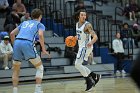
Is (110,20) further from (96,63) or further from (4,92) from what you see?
(4,92)

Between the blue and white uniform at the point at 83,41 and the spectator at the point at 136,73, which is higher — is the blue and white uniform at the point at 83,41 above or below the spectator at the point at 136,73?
below

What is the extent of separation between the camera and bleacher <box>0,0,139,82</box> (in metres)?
13.3

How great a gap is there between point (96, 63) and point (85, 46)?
19.8 ft

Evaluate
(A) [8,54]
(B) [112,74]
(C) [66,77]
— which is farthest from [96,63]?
(A) [8,54]

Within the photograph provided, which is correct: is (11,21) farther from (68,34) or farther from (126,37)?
(126,37)

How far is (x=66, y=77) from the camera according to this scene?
13.2 m

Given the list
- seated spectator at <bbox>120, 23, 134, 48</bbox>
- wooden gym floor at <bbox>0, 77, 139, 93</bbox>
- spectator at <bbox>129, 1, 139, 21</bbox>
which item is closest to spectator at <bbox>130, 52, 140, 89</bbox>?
wooden gym floor at <bbox>0, 77, 139, 93</bbox>

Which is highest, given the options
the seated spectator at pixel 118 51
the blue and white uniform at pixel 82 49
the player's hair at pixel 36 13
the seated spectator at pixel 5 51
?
the player's hair at pixel 36 13

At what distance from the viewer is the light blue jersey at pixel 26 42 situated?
23.3 ft

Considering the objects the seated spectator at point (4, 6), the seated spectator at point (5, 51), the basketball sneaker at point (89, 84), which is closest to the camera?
the basketball sneaker at point (89, 84)

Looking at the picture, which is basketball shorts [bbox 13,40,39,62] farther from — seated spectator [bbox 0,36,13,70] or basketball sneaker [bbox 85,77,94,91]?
seated spectator [bbox 0,36,13,70]

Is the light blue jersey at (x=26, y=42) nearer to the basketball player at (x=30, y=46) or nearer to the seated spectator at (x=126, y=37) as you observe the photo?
the basketball player at (x=30, y=46)

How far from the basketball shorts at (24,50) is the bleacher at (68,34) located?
5.16 m

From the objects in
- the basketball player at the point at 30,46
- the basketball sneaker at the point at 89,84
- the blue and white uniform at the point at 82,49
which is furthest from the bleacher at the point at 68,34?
the basketball player at the point at 30,46
